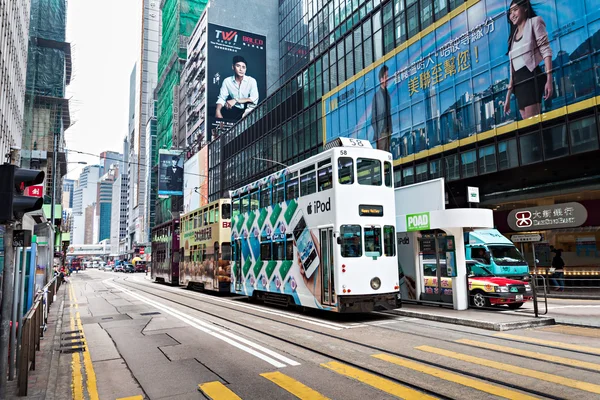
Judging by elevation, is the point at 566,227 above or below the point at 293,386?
above

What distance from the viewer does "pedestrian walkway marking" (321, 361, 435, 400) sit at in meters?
5.93

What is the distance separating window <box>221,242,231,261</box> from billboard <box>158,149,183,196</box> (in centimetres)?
5507

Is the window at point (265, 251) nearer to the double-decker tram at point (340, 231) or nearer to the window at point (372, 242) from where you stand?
the double-decker tram at point (340, 231)

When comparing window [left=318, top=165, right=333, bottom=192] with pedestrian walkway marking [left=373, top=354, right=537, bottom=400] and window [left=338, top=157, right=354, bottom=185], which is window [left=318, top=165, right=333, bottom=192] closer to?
window [left=338, top=157, right=354, bottom=185]

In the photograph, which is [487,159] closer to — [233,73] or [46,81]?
[233,73]

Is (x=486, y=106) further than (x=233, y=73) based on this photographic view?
No

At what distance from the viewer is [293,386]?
646 centimetres

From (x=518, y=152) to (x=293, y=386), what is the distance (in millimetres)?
21239

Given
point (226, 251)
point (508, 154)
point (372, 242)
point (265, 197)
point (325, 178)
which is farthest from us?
point (508, 154)

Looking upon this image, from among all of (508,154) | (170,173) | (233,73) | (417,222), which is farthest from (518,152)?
(233,73)

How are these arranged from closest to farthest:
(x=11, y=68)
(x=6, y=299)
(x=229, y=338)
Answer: (x=6, y=299), (x=229, y=338), (x=11, y=68)

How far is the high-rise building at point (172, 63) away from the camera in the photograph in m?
99.5

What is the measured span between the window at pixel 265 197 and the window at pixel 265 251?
146 centimetres

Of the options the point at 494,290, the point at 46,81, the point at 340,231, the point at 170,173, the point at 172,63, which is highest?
the point at 172,63
